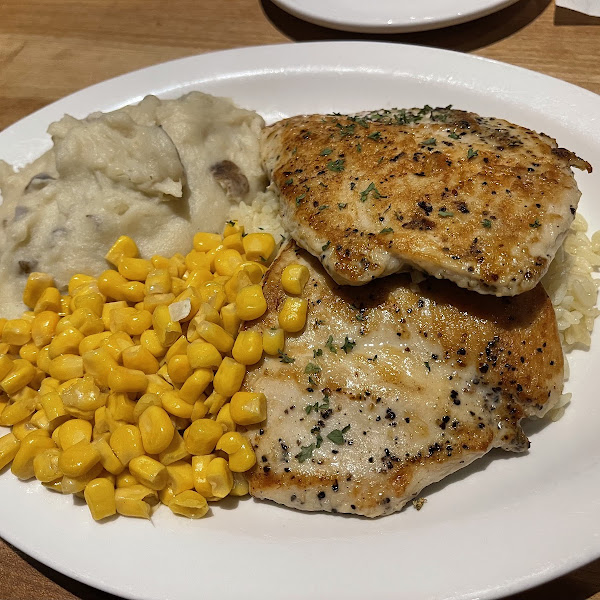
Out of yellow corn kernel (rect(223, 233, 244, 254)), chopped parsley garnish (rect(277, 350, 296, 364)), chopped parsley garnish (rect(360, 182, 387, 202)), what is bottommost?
chopped parsley garnish (rect(277, 350, 296, 364))

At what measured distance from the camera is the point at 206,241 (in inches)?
124

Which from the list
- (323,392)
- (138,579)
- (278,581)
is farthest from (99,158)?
(278,581)

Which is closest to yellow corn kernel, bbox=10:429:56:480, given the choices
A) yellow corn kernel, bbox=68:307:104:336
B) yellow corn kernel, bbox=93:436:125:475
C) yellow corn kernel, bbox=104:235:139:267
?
yellow corn kernel, bbox=93:436:125:475

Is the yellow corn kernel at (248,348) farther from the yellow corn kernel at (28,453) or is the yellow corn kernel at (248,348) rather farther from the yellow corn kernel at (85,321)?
the yellow corn kernel at (28,453)

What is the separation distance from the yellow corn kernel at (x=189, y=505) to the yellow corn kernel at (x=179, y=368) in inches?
20.5

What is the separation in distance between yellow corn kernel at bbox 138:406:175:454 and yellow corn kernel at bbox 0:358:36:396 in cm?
76

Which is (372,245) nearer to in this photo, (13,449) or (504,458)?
(504,458)

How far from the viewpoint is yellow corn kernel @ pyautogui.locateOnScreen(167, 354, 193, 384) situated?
2.54 metres

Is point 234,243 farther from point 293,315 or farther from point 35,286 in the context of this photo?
point 35,286

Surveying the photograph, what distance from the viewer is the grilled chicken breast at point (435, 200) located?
230 centimetres

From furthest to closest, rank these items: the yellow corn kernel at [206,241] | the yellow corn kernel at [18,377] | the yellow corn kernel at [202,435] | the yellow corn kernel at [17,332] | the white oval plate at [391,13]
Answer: the white oval plate at [391,13] → the yellow corn kernel at [206,241] → the yellow corn kernel at [17,332] → the yellow corn kernel at [18,377] → the yellow corn kernel at [202,435]

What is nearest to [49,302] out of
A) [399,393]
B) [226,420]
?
[226,420]

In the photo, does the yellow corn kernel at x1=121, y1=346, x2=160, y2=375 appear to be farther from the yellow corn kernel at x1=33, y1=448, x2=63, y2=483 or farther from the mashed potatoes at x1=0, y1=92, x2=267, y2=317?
the mashed potatoes at x1=0, y1=92, x2=267, y2=317

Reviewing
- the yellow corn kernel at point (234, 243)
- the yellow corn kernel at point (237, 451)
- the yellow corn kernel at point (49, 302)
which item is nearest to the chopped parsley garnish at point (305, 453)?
the yellow corn kernel at point (237, 451)
